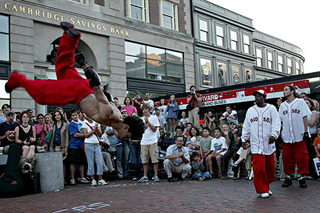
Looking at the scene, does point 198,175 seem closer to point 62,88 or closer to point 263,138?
point 263,138

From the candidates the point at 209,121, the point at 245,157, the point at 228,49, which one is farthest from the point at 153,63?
the point at 245,157

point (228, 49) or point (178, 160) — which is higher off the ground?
point (228, 49)

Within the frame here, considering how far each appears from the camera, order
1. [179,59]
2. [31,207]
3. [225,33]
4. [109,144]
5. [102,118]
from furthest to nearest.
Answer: [225,33] < [179,59] < [109,144] < [31,207] < [102,118]

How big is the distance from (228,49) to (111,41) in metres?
13.1

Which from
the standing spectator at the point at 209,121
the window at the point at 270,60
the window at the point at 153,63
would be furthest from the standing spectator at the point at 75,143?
the window at the point at 270,60

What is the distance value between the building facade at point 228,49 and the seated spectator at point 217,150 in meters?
15.5

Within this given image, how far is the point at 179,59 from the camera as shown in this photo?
25703 millimetres

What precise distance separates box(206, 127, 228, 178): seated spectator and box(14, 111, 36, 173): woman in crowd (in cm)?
552

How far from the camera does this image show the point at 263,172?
736 centimetres

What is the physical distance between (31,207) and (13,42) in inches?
467

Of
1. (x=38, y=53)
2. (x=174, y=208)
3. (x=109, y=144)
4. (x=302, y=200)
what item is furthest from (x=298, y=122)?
(x=38, y=53)

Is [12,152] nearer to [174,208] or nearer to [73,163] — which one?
[73,163]

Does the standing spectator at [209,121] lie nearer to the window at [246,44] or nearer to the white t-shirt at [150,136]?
the white t-shirt at [150,136]

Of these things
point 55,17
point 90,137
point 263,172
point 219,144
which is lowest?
point 263,172
